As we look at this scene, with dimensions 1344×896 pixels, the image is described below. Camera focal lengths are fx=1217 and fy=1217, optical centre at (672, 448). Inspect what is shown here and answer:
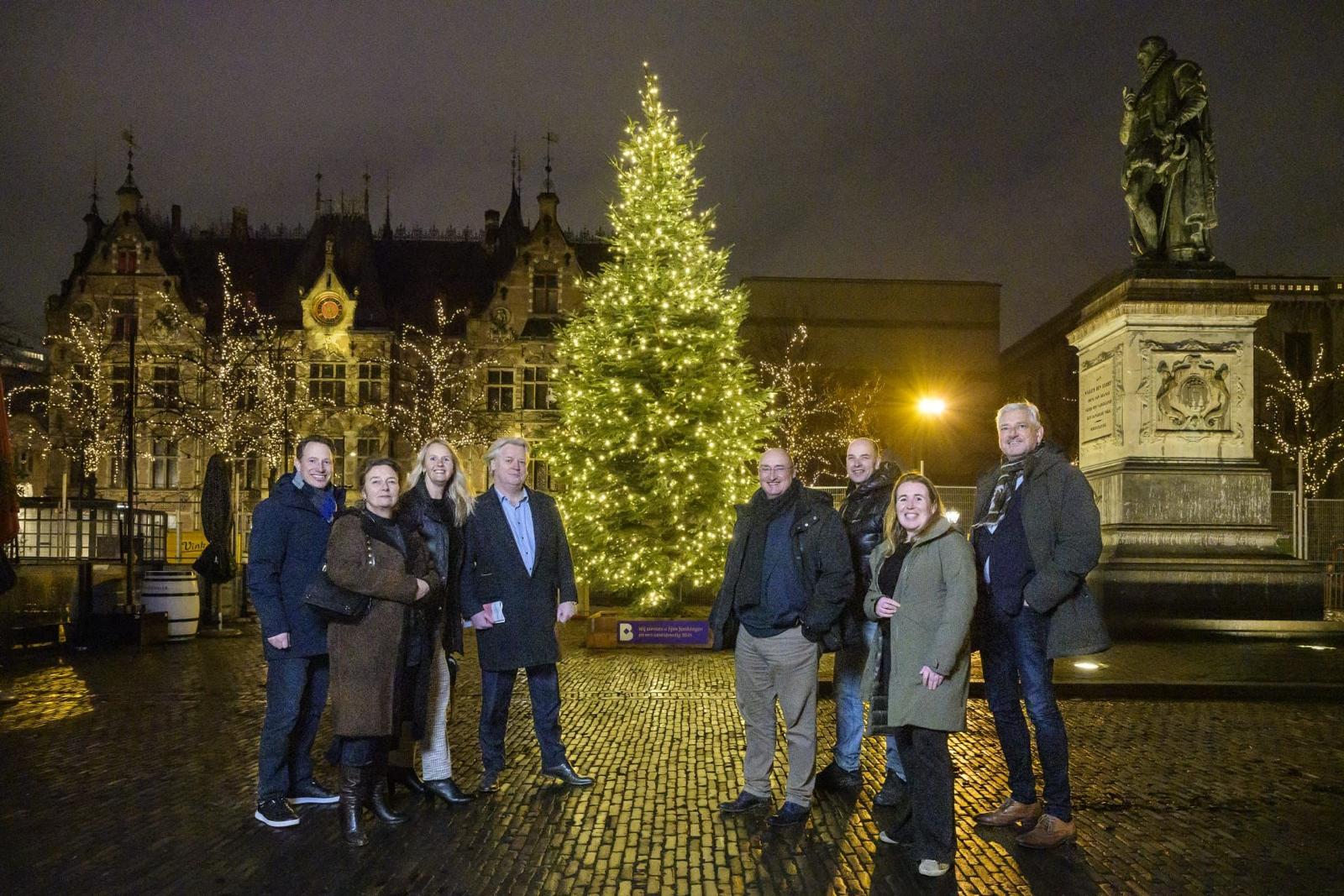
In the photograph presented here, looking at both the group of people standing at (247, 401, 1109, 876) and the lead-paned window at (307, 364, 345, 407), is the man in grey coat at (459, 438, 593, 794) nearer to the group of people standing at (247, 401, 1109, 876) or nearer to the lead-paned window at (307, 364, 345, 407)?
the group of people standing at (247, 401, 1109, 876)

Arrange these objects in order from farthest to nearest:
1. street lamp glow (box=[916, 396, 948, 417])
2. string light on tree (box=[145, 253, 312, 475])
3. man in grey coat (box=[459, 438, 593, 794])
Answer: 1. string light on tree (box=[145, 253, 312, 475])
2. street lamp glow (box=[916, 396, 948, 417])
3. man in grey coat (box=[459, 438, 593, 794])

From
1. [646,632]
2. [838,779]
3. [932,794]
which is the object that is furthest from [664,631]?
[932,794]

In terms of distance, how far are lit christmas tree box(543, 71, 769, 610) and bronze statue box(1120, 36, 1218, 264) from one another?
22.0 feet

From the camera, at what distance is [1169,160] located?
1505 cm

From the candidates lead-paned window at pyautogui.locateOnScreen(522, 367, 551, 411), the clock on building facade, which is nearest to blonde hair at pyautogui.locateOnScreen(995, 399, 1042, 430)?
lead-paned window at pyautogui.locateOnScreen(522, 367, 551, 411)

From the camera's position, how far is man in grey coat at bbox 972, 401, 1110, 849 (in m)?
6.06

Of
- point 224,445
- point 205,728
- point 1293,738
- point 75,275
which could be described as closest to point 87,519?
point 224,445

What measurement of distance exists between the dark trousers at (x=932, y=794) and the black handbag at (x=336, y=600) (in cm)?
282

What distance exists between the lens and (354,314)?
48.5 m

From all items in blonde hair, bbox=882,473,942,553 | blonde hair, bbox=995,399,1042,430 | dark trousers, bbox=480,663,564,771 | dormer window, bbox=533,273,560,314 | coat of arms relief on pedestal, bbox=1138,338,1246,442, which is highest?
dormer window, bbox=533,273,560,314

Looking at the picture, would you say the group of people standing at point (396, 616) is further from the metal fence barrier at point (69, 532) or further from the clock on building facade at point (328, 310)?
the clock on building facade at point (328, 310)

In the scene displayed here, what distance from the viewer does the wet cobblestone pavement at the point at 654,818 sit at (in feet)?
18.0

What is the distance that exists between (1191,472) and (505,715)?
33.4 ft

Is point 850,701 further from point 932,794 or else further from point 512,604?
point 512,604
